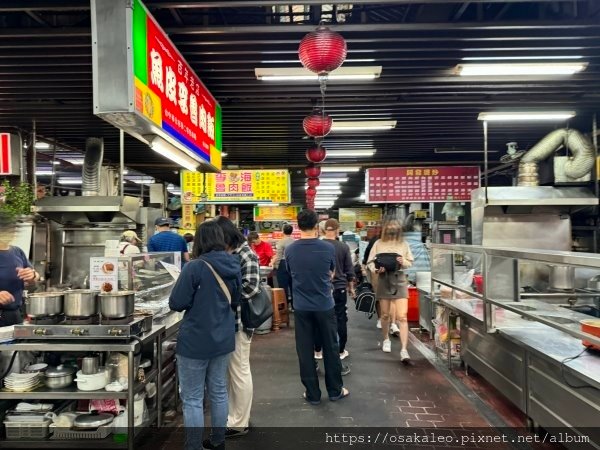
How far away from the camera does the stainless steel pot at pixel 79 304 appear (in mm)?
3029

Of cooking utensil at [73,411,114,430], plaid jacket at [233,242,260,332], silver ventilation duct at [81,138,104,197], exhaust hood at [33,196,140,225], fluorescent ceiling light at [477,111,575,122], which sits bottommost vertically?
cooking utensil at [73,411,114,430]

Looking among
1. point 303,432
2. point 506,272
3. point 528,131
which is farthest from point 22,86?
point 528,131

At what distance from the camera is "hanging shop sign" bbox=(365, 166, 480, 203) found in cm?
898

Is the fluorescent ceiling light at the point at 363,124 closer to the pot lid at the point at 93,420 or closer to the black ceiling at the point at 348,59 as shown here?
the black ceiling at the point at 348,59

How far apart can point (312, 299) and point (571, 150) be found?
5.48 m

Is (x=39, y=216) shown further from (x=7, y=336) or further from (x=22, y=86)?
(x=7, y=336)

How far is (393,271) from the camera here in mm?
5031

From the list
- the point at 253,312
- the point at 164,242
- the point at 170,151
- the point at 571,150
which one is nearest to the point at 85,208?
the point at 164,242

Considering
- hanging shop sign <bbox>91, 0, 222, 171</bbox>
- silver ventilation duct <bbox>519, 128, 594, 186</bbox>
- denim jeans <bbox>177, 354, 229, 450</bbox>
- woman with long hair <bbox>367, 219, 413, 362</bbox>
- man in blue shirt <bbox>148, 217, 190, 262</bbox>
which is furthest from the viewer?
silver ventilation duct <bbox>519, 128, 594, 186</bbox>

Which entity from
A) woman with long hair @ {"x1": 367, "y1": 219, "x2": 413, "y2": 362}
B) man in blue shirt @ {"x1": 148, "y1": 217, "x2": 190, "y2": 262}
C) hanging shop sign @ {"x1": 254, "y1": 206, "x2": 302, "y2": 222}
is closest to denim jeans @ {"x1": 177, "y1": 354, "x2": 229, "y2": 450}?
woman with long hair @ {"x1": 367, "y1": 219, "x2": 413, "y2": 362}

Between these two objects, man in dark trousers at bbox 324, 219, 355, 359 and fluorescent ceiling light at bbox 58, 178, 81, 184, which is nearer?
man in dark trousers at bbox 324, 219, 355, 359

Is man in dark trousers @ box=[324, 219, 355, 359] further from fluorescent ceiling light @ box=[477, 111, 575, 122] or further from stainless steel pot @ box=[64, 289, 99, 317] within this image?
fluorescent ceiling light @ box=[477, 111, 575, 122]

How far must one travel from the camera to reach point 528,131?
314 inches

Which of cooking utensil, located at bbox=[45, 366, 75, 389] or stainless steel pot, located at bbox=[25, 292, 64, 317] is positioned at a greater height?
stainless steel pot, located at bbox=[25, 292, 64, 317]
